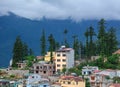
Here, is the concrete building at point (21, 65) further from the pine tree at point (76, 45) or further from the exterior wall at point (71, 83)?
the exterior wall at point (71, 83)

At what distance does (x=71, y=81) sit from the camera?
300 ft

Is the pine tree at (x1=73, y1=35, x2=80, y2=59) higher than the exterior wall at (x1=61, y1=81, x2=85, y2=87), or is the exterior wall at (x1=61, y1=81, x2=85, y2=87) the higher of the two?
the pine tree at (x1=73, y1=35, x2=80, y2=59)

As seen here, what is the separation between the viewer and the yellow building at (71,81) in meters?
91.1

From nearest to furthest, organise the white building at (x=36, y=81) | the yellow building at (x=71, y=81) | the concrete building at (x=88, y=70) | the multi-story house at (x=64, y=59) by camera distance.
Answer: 1. the white building at (x=36, y=81)
2. the yellow building at (x=71, y=81)
3. the concrete building at (x=88, y=70)
4. the multi-story house at (x=64, y=59)

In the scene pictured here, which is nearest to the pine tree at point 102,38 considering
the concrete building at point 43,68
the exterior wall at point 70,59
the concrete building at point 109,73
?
the exterior wall at point 70,59

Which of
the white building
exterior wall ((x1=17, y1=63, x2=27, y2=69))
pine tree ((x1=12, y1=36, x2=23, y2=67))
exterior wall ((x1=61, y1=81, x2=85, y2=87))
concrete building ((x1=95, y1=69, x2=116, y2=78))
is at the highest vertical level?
pine tree ((x1=12, y1=36, x2=23, y2=67))

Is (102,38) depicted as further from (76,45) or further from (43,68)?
(43,68)

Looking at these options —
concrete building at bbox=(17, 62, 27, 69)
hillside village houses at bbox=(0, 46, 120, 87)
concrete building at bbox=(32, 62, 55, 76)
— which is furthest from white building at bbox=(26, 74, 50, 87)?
concrete building at bbox=(17, 62, 27, 69)

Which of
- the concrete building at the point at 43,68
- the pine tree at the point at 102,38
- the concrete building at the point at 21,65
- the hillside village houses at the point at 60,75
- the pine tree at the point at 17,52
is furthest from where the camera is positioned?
the pine tree at the point at 17,52

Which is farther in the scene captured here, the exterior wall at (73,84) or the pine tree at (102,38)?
the pine tree at (102,38)

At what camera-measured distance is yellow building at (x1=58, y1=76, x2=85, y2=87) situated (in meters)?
91.1

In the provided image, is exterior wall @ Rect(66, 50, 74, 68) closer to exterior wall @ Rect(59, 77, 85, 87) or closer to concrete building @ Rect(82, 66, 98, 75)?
concrete building @ Rect(82, 66, 98, 75)

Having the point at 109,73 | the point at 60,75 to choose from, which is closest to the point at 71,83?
the point at 60,75

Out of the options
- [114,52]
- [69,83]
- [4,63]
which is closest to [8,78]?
[69,83]
